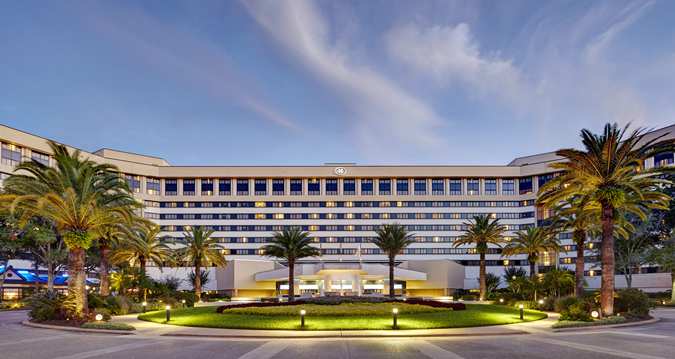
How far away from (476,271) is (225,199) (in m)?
56.5

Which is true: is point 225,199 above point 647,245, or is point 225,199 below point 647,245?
above

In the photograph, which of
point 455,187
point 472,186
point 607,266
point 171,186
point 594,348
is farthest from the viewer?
point 455,187

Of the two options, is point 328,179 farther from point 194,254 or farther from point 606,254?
point 606,254

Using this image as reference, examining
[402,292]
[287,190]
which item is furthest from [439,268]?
[287,190]

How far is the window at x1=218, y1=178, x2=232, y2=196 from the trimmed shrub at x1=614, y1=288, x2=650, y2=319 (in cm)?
9014

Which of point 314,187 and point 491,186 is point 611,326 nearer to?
point 491,186

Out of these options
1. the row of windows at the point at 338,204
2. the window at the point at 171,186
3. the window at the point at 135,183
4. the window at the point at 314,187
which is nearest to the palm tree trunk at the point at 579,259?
the row of windows at the point at 338,204

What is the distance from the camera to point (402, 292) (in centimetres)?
9256

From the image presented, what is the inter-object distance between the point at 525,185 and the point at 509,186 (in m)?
3.46

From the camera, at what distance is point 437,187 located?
114 meters

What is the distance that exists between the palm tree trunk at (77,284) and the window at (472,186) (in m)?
93.8

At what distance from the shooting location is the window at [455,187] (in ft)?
373

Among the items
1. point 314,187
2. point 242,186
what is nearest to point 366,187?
point 314,187

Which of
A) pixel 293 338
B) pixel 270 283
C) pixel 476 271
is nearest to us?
pixel 293 338
